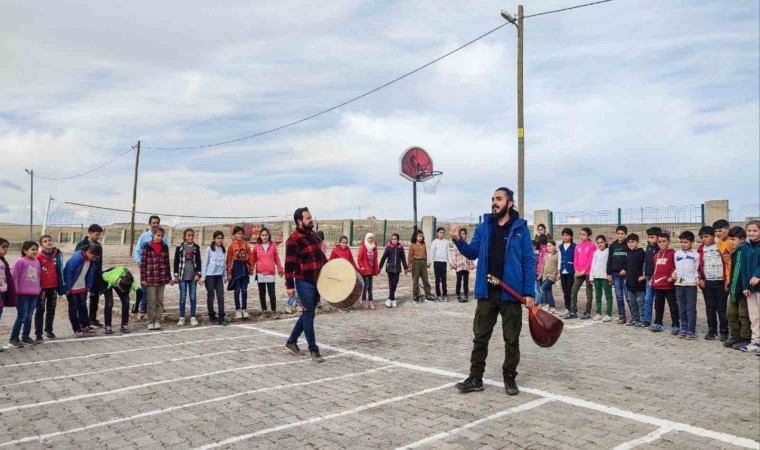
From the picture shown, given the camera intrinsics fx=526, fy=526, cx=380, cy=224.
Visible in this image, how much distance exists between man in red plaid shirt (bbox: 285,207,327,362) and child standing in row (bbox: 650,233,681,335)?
5911 millimetres

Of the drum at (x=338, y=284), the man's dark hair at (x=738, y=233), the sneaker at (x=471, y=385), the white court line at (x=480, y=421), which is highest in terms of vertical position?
the man's dark hair at (x=738, y=233)

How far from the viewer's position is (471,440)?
413 cm

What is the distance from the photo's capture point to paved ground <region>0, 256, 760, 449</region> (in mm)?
Result: 4246

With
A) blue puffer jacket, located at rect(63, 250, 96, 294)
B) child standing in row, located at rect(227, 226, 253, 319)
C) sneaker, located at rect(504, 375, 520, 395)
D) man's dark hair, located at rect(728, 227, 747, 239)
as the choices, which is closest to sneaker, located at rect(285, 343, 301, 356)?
sneaker, located at rect(504, 375, 520, 395)

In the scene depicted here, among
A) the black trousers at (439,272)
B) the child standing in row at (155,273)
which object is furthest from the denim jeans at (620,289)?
the child standing in row at (155,273)

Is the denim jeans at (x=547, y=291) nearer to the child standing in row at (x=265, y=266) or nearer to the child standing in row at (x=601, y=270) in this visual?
the child standing in row at (x=601, y=270)

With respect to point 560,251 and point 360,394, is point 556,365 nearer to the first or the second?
point 360,394

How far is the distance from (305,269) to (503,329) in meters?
2.79

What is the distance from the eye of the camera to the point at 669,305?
9203mm

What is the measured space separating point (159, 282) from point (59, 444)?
538 centimetres

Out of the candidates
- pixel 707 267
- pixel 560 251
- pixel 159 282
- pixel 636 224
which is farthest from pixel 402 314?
pixel 636 224

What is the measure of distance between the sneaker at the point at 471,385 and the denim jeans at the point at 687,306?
5022 mm

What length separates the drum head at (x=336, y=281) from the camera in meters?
7.16

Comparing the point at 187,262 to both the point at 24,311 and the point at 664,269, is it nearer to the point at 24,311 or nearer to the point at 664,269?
the point at 24,311
